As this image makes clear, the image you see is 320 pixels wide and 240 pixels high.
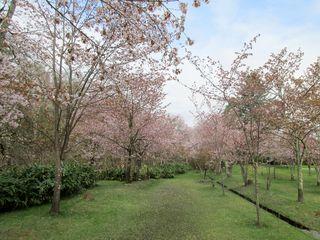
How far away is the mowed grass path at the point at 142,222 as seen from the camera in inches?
382

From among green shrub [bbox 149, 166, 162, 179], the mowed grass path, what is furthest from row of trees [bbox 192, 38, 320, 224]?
green shrub [bbox 149, 166, 162, 179]

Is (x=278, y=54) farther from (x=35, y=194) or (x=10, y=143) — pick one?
(x=10, y=143)

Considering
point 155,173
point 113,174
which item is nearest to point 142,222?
point 113,174

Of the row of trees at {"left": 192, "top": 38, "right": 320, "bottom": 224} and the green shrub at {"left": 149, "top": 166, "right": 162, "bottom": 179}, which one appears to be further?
the green shrub at {"left": 149, "top": 166, "right": 162, "bottom": 179}

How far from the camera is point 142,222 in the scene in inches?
441

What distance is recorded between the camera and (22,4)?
11781mm

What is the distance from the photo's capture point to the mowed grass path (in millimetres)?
9711

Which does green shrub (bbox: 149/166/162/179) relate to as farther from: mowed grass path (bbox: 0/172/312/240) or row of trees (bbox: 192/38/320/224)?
mowed grass path (bbox: 0/172/312/240)

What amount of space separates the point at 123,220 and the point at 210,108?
53.2 feet

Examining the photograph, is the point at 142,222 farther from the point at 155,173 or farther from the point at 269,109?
the point at 155,173

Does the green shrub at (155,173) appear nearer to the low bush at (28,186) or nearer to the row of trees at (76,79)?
the row of trees at (76,79)

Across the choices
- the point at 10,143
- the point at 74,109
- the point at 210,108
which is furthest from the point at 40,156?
the point at 210,108

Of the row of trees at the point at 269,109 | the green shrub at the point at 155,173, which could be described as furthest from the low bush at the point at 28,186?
the green shrub at the point at 155,173

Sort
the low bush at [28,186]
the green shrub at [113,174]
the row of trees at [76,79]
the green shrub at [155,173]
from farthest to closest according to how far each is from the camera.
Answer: the green shrub at [155,173]
the green shrub at [113,174]
the low bush at [28,186]
the row of trees at [76,79]
